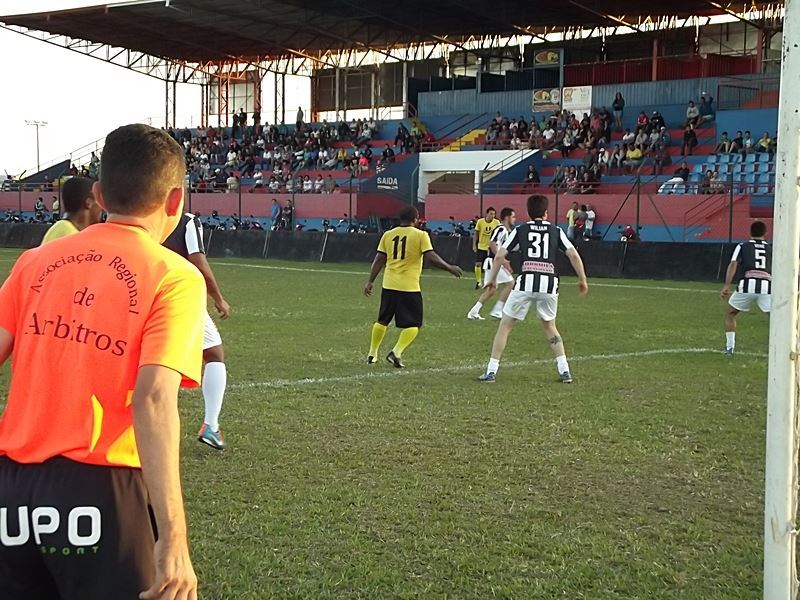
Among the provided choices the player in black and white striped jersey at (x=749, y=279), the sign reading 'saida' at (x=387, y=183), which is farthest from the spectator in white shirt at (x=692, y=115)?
the player in black and white striped jersey at (x=749, y=279)

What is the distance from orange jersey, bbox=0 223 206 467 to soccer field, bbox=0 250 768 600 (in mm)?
2186

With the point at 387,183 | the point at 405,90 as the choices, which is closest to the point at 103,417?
the point at 387,183

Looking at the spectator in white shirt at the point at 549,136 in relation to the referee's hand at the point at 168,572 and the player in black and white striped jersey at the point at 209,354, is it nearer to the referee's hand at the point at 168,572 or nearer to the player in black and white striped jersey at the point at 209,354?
the player in black and white striped jersey at the point at 209,354

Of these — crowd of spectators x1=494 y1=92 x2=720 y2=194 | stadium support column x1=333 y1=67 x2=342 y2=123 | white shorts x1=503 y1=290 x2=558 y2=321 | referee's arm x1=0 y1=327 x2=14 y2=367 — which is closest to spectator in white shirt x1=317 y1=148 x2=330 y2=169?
crowd of spectators x1=494 y1=92 x2=720 y2=194

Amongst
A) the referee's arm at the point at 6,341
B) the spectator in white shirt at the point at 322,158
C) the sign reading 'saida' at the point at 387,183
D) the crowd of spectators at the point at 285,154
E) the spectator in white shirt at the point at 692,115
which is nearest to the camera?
the referee's arm at the point at 6,341

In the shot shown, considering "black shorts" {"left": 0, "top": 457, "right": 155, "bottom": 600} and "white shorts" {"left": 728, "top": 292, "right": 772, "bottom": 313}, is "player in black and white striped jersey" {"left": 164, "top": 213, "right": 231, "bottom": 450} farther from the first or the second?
"white shorts" {"left": 728, "top": 292, "right": 772, "bottom": 313}

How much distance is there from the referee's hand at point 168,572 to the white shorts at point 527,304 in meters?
8.40

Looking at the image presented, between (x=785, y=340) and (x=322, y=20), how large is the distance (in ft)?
152

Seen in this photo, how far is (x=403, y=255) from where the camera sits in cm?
1184

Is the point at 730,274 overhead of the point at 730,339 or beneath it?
overhead

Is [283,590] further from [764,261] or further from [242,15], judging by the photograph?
[242,15]

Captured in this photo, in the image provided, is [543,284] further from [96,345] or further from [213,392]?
[96,345]

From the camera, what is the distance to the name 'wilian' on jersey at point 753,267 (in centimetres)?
1293

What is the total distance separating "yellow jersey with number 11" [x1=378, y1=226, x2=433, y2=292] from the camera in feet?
38.8
